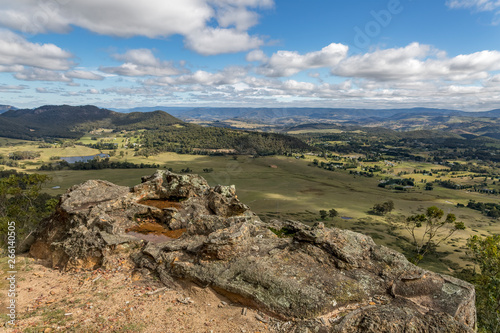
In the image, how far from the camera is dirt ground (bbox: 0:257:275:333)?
12547mm

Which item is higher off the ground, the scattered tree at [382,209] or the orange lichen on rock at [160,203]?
the orange lichen on rock at [160,203]

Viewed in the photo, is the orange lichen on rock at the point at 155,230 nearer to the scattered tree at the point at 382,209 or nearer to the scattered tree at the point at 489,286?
the scattered tree at the point at 489,286

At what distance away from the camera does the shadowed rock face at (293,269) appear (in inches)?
497

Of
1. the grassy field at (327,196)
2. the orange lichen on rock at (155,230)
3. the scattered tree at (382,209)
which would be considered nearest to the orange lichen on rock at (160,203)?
the orange lichen on rock at (155,230)

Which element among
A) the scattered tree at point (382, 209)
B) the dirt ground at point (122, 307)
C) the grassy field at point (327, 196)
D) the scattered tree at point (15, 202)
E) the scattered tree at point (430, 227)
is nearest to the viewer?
the dirt ground at point (122, 307)

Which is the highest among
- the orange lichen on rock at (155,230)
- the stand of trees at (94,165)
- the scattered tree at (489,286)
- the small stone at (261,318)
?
the orange lichen on rock at (155,230)

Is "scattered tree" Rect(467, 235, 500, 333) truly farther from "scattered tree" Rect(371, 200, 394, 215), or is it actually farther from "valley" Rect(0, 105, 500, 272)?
"scattered tree" Rect(371, 200, 394, 215)

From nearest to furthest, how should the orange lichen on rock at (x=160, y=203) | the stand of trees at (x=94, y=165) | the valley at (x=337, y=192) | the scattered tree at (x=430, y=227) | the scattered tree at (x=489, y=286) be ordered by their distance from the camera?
the scattered tree at (x=489, y=286) → the orange lichen on rock at (x=160, y=203) → the scattered tree at (x=430, y=227) → the valley at (x=337, y=192) → the stand of trees at (x=94, y=165)

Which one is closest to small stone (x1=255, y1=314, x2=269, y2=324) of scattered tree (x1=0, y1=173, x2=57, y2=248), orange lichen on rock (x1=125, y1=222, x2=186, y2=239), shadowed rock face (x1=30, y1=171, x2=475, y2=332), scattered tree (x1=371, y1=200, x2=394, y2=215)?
shadowed rock face (x1=30, y1=171, x2=475, y2=332)

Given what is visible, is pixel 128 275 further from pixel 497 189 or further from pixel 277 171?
pixel 497 189

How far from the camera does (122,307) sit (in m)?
13.8

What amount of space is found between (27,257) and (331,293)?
2528cm

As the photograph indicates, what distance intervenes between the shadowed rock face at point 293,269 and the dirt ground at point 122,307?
876 mm

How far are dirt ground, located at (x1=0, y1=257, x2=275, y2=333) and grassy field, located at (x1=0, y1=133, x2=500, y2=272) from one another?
65.2 metres
